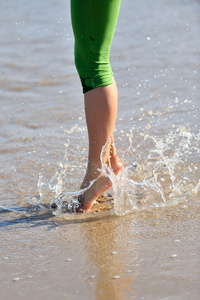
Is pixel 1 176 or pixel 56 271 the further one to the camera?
pixel 1 176

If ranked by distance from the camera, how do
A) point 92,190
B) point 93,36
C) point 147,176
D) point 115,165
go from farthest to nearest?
1. point 147,176
2. point 115,165
3. point 92,190
4. point 93,36

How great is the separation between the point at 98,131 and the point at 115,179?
0.25 m

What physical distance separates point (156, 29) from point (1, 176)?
4221 millimetres

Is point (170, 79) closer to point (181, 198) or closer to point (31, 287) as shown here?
point (181, 198)

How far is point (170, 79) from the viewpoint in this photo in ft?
16.4

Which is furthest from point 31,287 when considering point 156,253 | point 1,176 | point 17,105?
point 17,105

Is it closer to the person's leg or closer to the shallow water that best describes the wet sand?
the shallow water

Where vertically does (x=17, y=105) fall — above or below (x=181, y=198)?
above

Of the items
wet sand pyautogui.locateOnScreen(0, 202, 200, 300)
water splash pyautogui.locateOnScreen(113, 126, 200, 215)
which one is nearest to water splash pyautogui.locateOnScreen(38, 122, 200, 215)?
water splash pyautogui.locateOnScreen(113, 126, 200, 215)

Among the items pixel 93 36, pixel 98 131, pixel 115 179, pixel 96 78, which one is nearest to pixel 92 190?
pixel 115 179

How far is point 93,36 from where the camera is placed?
260 cm

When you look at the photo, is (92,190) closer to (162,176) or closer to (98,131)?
(98,131)

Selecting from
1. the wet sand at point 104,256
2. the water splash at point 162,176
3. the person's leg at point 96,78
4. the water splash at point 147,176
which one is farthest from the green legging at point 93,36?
the wet sand at point 104,256

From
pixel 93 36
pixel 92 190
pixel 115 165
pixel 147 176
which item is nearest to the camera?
pixel 93 36
